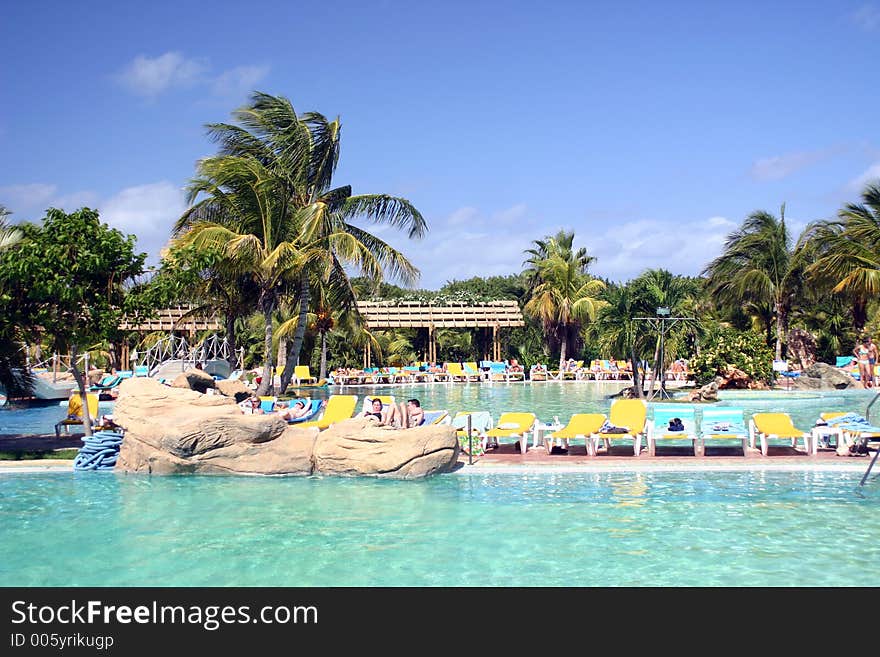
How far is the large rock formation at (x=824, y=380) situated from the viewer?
24750mm

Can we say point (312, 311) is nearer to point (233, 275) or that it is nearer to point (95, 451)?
point (233, 275)

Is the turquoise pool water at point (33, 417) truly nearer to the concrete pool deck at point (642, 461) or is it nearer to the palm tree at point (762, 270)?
Answer: the concrete pool deck at point (642, 461)

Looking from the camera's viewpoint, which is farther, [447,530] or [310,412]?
[310,412]

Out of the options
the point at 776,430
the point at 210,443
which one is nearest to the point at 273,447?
the point at 210,443

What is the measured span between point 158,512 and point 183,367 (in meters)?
15.1

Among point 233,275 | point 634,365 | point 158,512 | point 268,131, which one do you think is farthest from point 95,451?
point 634,365

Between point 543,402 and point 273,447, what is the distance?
42.8ft

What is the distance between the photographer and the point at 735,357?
23.5 metres

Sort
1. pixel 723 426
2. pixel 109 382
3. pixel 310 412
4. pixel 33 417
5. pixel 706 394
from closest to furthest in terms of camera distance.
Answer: pixel 723 426, pixel 310 412, pixel 33 417, pixel 706 394, pixel 109 382

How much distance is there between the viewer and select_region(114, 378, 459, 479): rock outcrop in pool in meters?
9.99

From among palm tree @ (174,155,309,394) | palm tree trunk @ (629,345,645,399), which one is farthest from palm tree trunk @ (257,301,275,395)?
palm tree trunk @ (629,345,645,399)

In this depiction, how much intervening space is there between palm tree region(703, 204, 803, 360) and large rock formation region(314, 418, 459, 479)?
72.3ft

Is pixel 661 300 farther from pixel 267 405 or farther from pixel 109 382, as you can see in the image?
pixel 109 382
